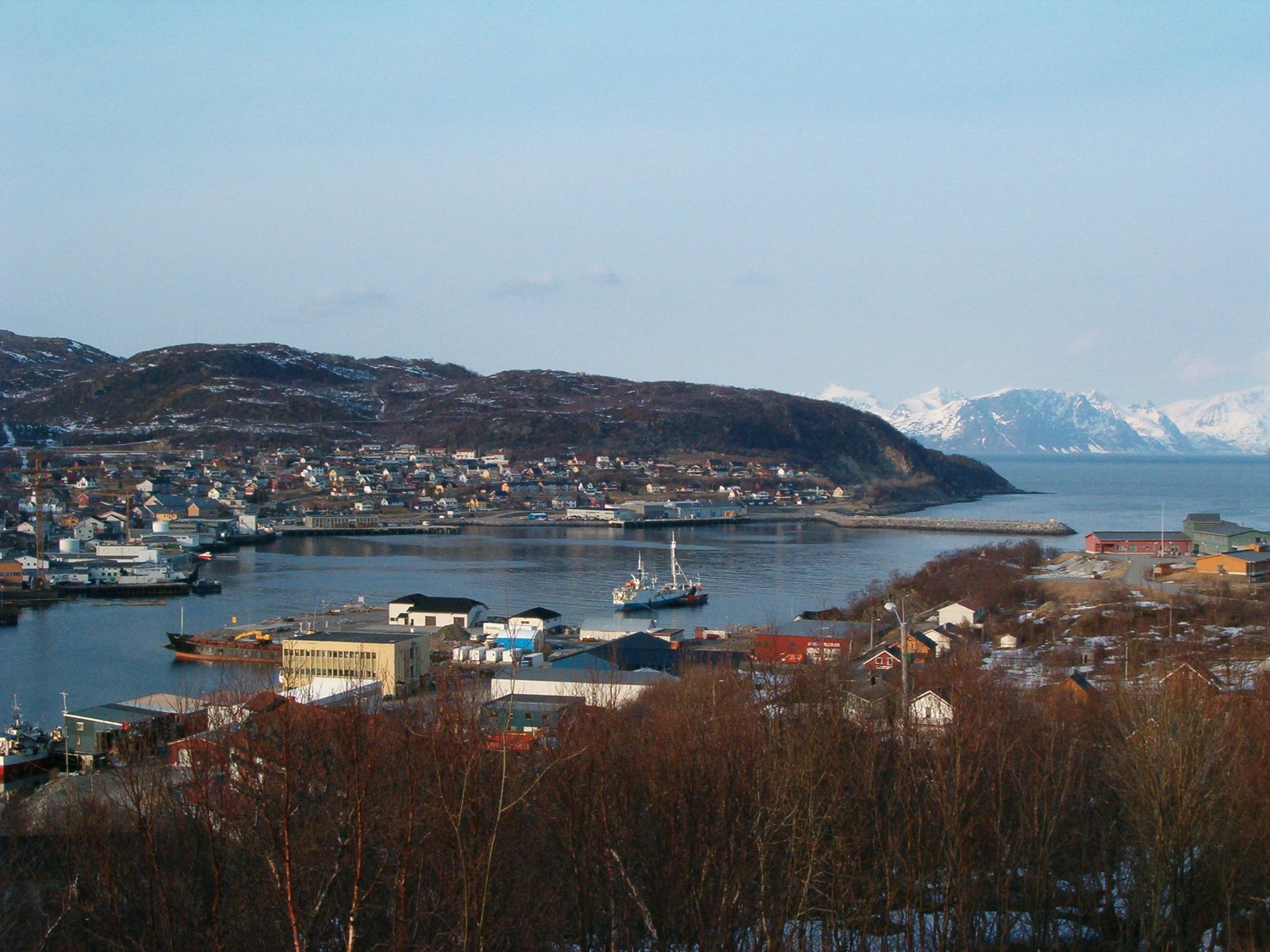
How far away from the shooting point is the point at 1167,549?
37.1ft

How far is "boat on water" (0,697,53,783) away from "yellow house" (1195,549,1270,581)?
814cm

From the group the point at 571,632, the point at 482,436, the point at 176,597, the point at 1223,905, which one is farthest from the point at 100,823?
the point at 482,436

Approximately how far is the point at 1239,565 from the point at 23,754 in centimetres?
845

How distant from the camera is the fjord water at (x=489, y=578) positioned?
7496 millimetres

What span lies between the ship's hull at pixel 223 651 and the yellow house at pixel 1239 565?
7.34m

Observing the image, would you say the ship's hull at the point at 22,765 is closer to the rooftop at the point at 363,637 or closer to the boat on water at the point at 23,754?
the boat on water at the point at 23,754

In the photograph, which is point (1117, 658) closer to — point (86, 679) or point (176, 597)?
point (86, 679)

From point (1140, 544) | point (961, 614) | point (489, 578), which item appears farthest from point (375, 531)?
point (961, 614)

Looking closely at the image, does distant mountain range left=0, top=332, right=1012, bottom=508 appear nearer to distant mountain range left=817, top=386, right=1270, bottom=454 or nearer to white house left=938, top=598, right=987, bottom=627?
white house left=938, top=598, right=987, bottom=627

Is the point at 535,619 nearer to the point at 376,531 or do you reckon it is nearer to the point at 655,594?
the point at 655,594

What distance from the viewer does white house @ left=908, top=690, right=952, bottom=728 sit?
3.35m

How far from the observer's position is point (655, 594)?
10844 millimetres

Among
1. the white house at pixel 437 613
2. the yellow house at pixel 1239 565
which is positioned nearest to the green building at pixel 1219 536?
the yellow house at pixel 1239 565

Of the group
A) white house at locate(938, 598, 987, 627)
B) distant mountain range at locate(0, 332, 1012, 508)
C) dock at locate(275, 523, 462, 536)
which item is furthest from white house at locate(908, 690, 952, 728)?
distant mountain range at locate(0, 332, 1012, 508)
